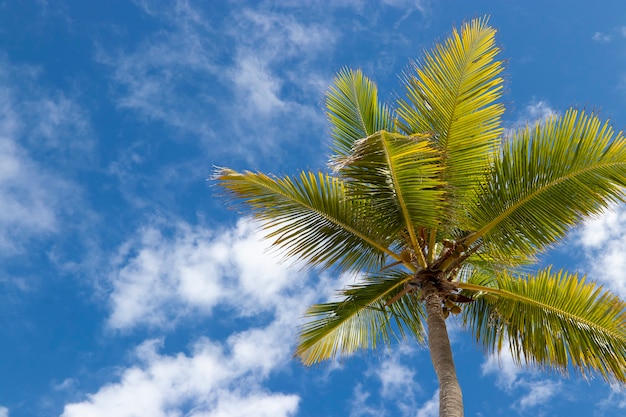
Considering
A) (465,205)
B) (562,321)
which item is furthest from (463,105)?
(562,321)

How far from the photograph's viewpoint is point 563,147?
810 centimetres

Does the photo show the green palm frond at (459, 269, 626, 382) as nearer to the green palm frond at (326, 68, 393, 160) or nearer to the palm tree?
the palm tree

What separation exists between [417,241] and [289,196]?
1.81 metres

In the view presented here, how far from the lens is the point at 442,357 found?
8195 millimetres

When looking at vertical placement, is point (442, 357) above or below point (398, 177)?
below

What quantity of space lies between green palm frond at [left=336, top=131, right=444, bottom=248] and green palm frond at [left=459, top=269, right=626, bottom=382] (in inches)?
53.5

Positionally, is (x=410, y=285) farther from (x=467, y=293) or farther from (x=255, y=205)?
(x=255, y=205)

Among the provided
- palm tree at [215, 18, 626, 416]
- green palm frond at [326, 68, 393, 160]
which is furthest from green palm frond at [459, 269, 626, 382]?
green palm frond at [326, 68, 393, 160]

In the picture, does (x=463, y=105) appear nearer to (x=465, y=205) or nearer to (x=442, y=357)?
(x=465, y=205)

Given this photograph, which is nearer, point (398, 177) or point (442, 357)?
point (398, 177)

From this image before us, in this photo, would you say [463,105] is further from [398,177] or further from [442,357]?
[442,357]

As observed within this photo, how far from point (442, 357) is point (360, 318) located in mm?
2102

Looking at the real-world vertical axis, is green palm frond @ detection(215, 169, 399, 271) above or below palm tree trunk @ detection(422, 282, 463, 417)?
above

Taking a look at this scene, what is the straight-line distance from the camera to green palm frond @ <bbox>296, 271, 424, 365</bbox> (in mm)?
9406
